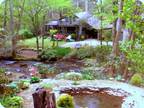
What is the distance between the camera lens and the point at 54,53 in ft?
73.7

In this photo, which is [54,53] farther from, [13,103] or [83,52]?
[13,103]

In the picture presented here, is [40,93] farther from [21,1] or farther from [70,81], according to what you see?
[21,1]

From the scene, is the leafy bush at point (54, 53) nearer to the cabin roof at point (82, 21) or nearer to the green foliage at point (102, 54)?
the green foliage at point (102, 54)

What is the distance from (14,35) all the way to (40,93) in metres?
17.0

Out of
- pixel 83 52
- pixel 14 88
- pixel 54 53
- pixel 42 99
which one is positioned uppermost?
pixel 42 99

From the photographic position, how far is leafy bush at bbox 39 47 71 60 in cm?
2200

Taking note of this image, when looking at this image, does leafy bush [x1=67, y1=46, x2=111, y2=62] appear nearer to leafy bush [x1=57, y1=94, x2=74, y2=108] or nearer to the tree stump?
leafy bush [x1=57, y1=94, x2=74, y2=108]

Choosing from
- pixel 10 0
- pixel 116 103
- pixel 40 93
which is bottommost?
pixel 116 103

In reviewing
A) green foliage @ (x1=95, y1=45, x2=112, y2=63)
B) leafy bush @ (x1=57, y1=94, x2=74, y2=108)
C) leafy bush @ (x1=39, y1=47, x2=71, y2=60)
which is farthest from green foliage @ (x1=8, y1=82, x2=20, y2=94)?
leafy bush @ (x1=39, y1=47, x2=71, y2=60)

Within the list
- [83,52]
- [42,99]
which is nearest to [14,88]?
[42,99]

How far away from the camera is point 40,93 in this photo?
642 centimetres

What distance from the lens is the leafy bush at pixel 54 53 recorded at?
22.0 meters

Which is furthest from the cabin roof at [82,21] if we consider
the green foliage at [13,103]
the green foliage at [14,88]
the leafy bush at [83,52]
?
the green foliage at [13,103]

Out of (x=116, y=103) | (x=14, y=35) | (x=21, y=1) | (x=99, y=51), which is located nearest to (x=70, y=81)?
(x=116, y=103)
